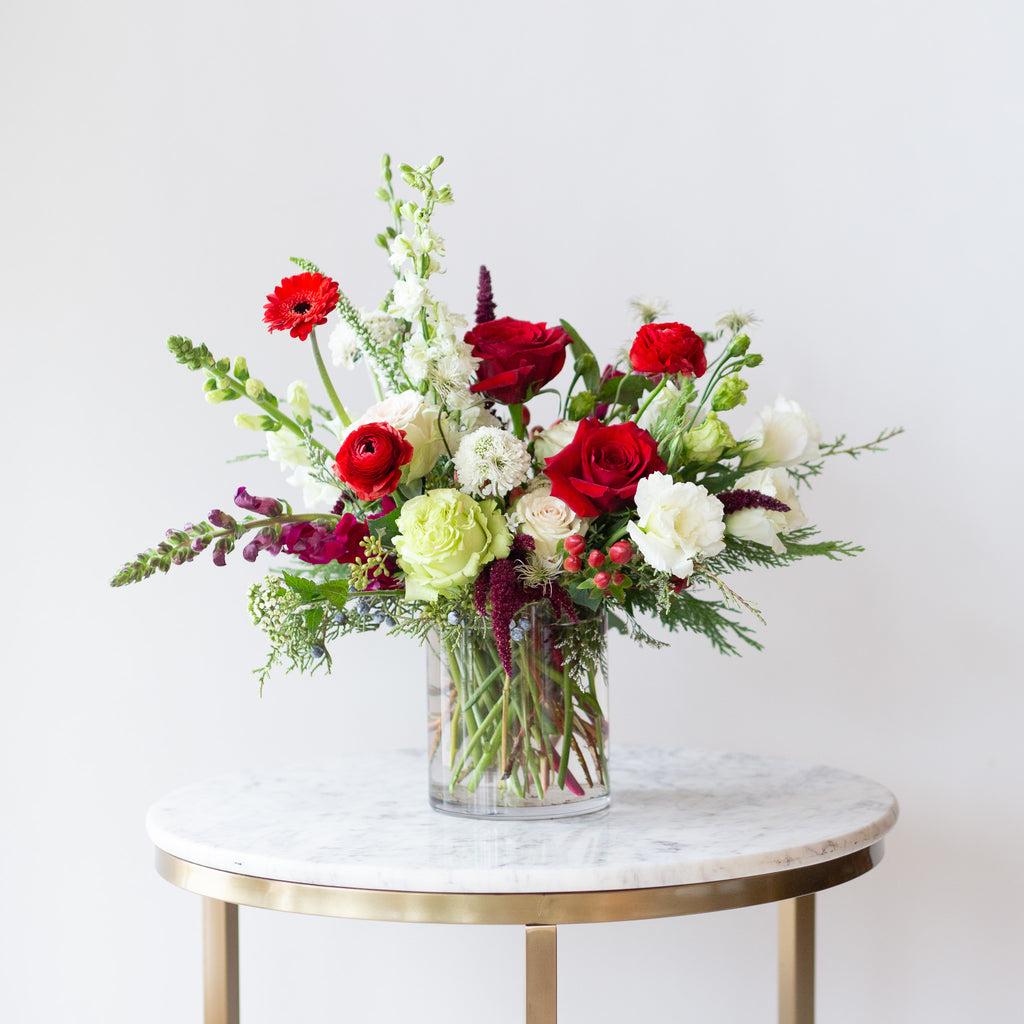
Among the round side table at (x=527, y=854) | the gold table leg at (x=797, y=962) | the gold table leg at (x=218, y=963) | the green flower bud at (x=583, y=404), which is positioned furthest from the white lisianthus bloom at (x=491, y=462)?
the gold table leg at (x=797, y=962)

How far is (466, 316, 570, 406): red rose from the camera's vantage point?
1.09m

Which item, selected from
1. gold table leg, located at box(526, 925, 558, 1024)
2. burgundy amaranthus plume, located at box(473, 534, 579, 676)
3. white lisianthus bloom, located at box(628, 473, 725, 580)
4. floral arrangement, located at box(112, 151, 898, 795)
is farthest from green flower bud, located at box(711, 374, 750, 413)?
gold table leg, located at box(526, 925, 558, 1024)

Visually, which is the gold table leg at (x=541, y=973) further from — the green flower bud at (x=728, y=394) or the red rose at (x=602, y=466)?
the green flower bud at (x=728, y=394)

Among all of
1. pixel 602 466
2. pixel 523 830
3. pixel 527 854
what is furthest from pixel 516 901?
pixel 602 466

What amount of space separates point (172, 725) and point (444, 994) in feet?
1.96

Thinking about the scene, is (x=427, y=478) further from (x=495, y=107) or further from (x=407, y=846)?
(x=495, y=107)

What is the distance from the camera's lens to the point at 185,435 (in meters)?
1.72

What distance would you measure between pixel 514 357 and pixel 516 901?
508 millimetres

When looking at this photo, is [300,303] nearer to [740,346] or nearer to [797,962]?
[740,346]

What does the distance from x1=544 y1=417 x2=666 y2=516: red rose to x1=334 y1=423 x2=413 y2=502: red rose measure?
0.48 ft

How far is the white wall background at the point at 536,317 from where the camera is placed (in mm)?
1686

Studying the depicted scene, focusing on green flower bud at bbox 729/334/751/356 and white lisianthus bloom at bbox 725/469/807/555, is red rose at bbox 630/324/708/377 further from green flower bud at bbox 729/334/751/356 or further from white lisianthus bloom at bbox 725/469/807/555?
white lisianthus bloom at bbox 725/469/807/555

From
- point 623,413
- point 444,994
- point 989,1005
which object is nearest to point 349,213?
point 623,413

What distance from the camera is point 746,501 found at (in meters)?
1.09
